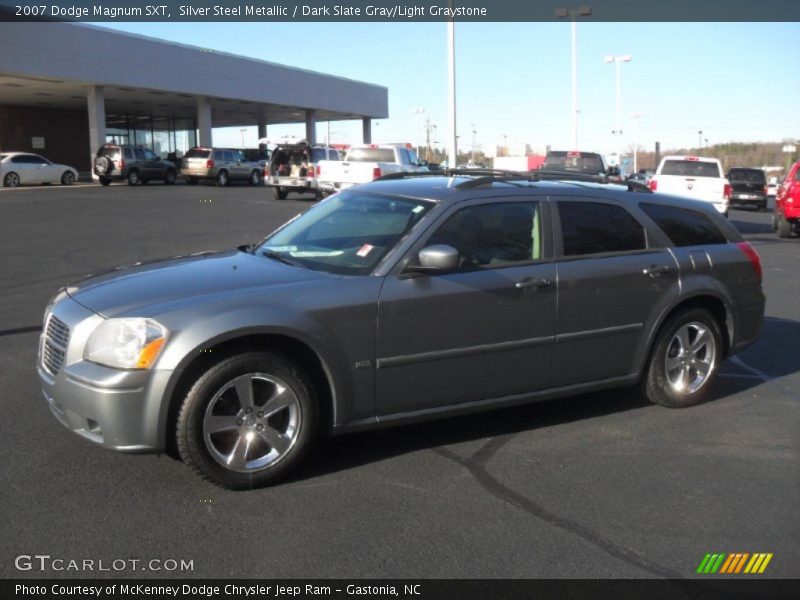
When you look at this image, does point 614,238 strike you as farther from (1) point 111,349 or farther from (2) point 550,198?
(1) point 111,349

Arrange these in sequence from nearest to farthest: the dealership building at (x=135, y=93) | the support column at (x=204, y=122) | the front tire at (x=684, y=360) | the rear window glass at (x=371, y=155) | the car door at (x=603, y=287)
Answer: the car door at (x=603, y=287) < the front tire at (x=684, y=360) < the rear window glass at (x=371, y=155) < the dealership building at (x=135, y=93) < the support column at (x=204, y=122)

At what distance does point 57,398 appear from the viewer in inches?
173

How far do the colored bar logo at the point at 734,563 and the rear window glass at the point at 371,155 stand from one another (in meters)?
21.9

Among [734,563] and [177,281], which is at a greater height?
[177,281]

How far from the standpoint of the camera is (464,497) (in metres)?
4.38

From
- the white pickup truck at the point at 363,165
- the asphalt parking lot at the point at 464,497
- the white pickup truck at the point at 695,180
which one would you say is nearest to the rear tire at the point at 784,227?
the white pickup truck at the point at 695,180

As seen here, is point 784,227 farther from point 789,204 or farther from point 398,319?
point 398,319

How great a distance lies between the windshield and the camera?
16.5 feet

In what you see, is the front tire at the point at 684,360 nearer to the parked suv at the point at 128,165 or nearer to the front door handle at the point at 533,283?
the front door handle at the point at 533,283

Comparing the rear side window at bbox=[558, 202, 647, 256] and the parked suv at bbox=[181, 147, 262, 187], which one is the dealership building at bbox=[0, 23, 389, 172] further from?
the rear side window at bbox=[558, 202, 647, 256]

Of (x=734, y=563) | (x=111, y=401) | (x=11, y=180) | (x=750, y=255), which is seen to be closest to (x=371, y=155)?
(x=11, y=180)

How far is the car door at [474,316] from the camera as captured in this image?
4.77 metres

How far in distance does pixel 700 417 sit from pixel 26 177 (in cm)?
3511

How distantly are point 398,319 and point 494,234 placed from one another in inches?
39.0
